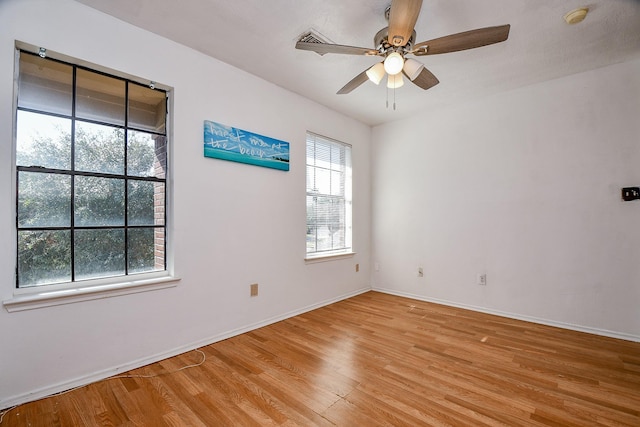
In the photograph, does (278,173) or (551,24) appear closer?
(551,24)

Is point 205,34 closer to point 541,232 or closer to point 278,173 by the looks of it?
point 278,173

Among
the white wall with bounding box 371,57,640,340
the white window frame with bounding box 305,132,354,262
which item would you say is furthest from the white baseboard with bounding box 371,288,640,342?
the white window frame with bounding box 305,132,354,262

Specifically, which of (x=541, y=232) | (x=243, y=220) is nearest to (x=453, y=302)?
(x=541, y=232)

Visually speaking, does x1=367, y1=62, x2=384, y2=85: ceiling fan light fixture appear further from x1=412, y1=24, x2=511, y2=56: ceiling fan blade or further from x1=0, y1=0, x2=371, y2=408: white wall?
x1=0, y1=0, x2=371, y2=408: white wall

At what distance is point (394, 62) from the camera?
2.02m

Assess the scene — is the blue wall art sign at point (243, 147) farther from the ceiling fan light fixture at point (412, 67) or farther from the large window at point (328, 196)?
the ceiling fan light fixture at point (412, 67)

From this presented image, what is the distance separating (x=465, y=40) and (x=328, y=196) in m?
2.53

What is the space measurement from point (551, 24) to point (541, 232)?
6.93ft

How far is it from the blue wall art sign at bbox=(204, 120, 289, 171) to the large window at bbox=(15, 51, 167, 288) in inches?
15.7

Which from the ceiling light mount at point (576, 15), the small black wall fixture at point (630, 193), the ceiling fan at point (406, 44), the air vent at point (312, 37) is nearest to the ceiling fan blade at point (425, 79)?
the ceiling fan at point (406, 44)

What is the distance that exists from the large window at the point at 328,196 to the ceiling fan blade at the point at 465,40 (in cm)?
201

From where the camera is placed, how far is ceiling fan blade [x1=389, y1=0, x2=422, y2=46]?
5.10ft

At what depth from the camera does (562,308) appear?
10.1ft

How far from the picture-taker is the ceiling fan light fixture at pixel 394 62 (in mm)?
2004
